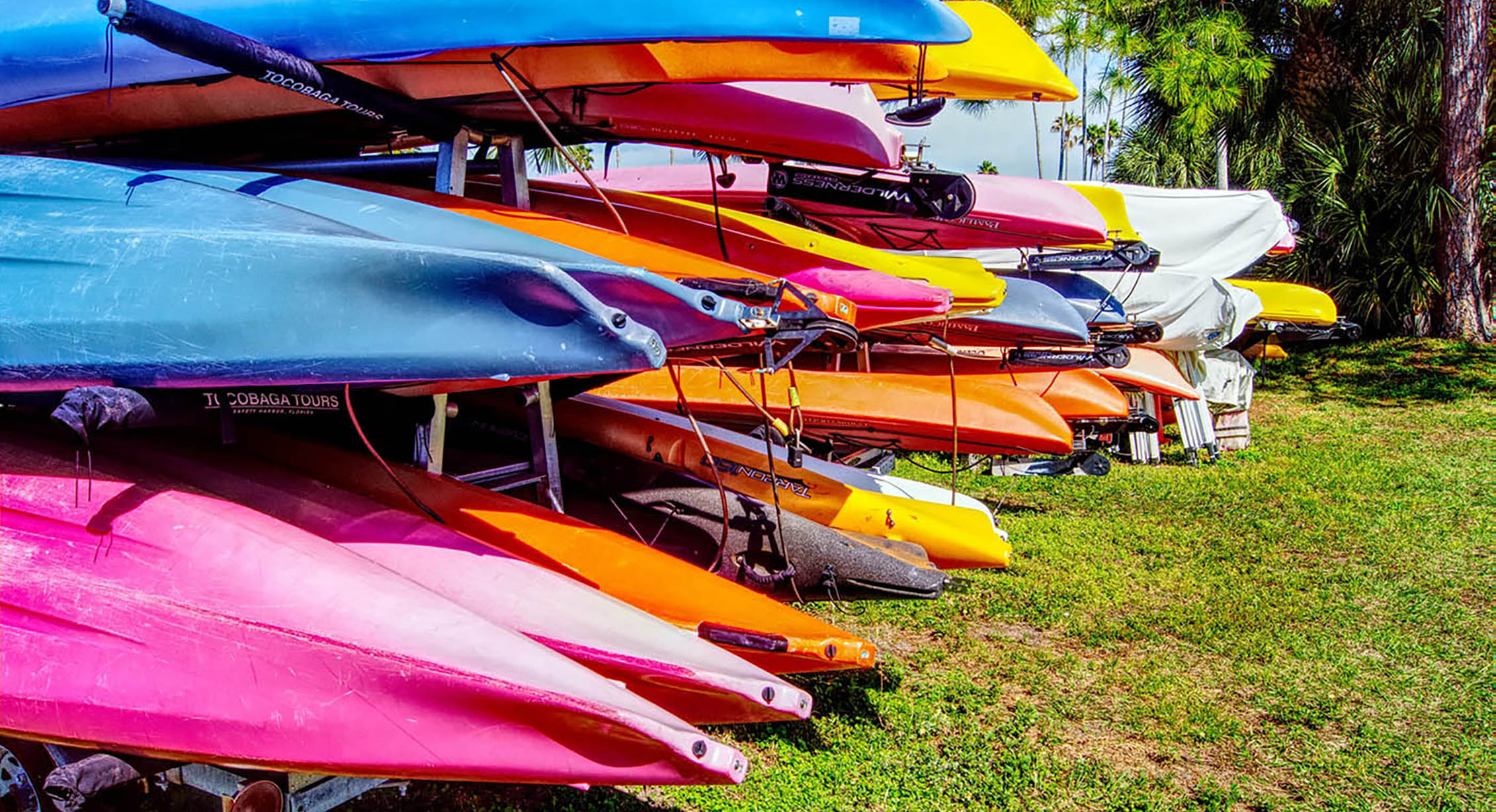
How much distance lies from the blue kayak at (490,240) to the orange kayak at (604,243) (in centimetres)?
26

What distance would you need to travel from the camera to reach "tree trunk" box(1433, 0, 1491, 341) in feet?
44.7

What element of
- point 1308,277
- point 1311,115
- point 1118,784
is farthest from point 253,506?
point 1311,115

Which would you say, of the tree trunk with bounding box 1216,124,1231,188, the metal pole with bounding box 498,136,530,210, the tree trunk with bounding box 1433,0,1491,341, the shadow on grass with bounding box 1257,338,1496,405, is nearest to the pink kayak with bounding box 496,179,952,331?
the metal pole with bounding box 498,136,530,210

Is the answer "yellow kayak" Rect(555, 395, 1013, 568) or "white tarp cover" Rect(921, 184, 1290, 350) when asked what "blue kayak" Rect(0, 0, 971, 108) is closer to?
"yellow kayak" Rect(555, 395, 1013, 568)

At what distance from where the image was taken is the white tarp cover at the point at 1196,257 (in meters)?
9.91

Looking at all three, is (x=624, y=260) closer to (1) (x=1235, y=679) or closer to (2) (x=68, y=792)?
(2) (x=68, y=792)

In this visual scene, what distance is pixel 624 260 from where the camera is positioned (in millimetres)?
3793

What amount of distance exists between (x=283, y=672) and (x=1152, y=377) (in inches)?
327

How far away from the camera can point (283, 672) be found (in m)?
2.66

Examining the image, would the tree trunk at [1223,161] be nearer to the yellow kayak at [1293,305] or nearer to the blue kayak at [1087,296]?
the yellow kayak at [1293,305]

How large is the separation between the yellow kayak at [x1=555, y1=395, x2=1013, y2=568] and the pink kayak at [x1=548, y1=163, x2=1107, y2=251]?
6.63 ft

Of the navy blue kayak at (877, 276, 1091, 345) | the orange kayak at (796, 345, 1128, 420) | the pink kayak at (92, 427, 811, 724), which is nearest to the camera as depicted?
the pink kayak at (92, 427, 811, 724)

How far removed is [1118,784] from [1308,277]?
13.5m

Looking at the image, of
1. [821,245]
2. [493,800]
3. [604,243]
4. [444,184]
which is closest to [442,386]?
[604,243]
